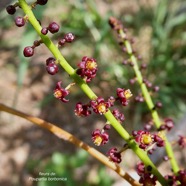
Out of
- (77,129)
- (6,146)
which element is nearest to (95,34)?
(77,129)

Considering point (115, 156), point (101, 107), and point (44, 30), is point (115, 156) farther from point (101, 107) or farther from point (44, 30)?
point (44, 30)

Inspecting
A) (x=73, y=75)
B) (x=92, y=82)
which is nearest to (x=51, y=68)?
(x=73, y=75)

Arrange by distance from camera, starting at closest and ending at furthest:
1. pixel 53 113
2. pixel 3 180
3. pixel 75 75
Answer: pixel 75 75 → pixel 3 180 → pixel 53 113

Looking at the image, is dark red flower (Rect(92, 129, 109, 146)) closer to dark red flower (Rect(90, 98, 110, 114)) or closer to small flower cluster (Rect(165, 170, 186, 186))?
dark red flower (Rect(90, 98, 110, 114))

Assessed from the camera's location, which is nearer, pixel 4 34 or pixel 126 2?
pixel 4 34

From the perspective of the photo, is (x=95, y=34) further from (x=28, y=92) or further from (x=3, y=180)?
(x=3, y=180)

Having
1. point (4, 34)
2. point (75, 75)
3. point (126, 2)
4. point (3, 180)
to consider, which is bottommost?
point (75, 75)

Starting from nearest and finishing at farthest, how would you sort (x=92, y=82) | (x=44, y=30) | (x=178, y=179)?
(x=44, y=30) < (x=178, y=179) < (x=92, y=82)

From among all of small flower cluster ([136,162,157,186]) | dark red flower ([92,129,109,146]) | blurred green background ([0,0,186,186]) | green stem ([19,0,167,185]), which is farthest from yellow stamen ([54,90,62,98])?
blurred green background ([0,0,186,186])
